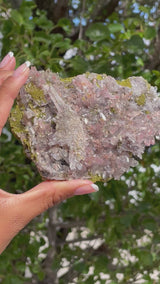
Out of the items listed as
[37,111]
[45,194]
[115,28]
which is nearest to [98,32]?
[115,28]

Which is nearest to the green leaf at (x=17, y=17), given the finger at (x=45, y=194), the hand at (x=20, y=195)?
the hand at (x=20, y=195)

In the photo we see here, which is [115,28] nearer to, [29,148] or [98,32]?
[98,32]

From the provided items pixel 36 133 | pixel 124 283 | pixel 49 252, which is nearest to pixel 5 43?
pixel 36 133

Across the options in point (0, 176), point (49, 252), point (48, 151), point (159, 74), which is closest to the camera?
point (48, 151)

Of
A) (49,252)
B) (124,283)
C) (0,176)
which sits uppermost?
(0,176)

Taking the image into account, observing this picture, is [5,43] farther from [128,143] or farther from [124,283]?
[124,283]
